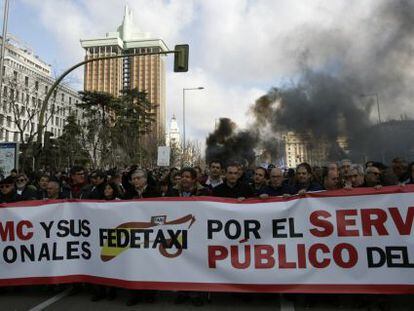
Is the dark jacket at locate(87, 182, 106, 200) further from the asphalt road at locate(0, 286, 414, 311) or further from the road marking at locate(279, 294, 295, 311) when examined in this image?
the road marking at locate(279, 294, 295, 311)

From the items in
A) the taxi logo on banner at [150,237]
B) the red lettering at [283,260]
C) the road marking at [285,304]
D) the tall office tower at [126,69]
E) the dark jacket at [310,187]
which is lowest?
the road marking at [285,304]

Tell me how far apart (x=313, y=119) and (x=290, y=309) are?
25.5m

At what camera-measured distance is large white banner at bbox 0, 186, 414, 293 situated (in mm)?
4727

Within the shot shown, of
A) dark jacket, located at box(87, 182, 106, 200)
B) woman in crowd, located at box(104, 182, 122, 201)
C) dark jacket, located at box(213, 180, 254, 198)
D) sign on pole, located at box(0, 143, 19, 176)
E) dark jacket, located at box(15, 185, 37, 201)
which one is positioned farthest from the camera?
sign on pole, located at box(0, 143, 19, 176)

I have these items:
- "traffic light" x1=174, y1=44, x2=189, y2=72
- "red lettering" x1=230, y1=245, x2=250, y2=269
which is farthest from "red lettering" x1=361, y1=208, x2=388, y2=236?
"traffic light" x1=174, y1=44, x2=189, y2=72

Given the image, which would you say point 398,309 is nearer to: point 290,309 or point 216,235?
point 290,309

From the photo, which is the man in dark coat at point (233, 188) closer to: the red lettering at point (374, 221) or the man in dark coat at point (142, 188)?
the man in dark coat at point (142, 188)

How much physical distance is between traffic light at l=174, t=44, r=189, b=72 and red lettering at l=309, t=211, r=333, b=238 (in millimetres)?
9054

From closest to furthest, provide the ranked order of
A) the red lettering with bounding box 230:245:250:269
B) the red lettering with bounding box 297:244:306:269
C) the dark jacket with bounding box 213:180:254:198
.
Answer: the red lettering with bounding box 297:244:306:269
the red lettering with bounding box 230:245:250:269
the dark jacket with bounding box 213:180:254:198

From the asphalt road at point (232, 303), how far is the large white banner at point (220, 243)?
0.70ft

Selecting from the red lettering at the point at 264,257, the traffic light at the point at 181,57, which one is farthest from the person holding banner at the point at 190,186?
the traffic light at the point at 181,57

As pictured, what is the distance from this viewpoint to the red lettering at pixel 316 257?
189 inches

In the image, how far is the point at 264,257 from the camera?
492cm

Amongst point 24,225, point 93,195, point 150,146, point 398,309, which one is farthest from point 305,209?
point 150,146
